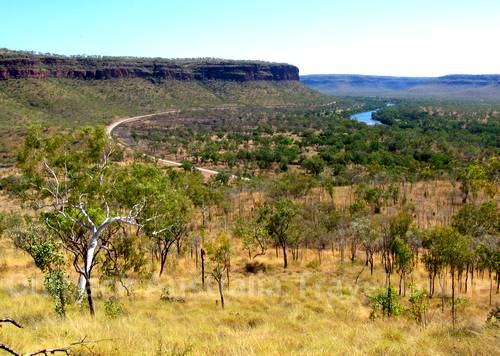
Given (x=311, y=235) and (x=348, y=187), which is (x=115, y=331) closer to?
(x=311, y=235)

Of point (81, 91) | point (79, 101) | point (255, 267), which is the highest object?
point (81, 91)

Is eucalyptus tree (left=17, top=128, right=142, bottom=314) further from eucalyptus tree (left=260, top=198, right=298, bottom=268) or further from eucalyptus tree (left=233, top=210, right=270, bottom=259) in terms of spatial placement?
eucalyptus tree (left=260, top=198, right=298, bottom=268)

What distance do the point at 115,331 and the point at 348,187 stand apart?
6438cm

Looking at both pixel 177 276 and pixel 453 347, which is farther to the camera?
pixel 177 276

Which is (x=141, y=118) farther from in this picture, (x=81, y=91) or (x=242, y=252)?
(x=242, y=252)

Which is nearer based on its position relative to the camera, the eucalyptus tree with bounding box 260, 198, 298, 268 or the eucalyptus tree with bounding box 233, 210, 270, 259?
the eucalyptus tree with bounding box 233, 210, 270, 259

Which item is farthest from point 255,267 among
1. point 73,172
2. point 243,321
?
point 73,172

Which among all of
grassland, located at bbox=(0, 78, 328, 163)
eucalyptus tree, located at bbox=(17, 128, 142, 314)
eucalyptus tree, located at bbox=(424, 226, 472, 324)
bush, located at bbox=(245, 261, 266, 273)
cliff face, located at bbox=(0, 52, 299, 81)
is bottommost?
bush, located at bbox=(245, 261, 266, 273)

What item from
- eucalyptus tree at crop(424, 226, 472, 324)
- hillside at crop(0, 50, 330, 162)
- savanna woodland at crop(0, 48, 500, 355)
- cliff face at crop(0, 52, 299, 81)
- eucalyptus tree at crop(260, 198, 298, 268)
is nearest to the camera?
savanna woodland at crop(0, 48, 500, 355)

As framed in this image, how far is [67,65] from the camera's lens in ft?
529

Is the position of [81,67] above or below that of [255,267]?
above

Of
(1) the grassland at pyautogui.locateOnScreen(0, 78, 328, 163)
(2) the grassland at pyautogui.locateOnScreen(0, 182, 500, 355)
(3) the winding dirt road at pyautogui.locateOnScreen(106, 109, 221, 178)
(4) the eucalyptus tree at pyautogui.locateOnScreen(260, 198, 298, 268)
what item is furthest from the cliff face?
(4) the eucalyptus tree at pyautogui.locateOnScreen(260, 198, 298, 268)

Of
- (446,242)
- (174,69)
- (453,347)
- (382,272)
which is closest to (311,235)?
(382,272)

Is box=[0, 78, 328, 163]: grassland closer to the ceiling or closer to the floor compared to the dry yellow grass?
closer to the ceiling
